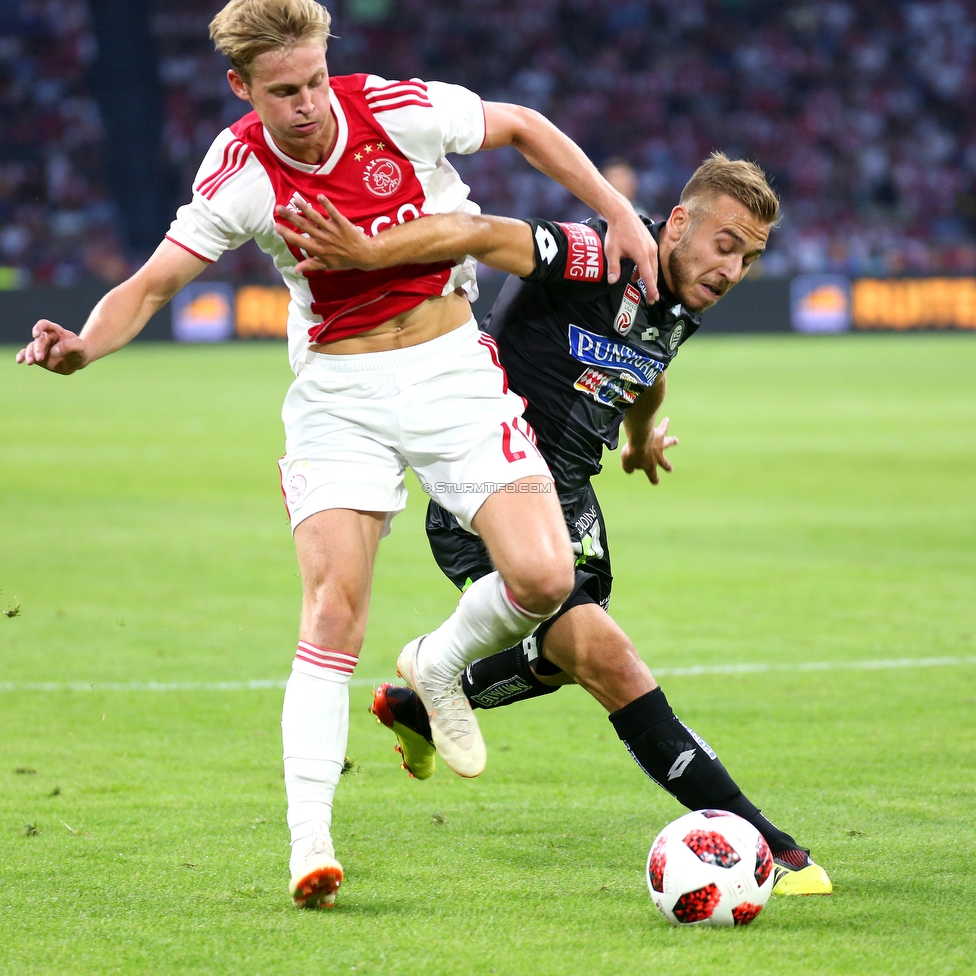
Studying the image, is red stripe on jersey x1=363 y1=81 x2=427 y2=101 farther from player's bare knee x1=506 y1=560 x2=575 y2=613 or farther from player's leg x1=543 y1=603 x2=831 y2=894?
player's leg x1=543 y1=603 x2=831 y2=894

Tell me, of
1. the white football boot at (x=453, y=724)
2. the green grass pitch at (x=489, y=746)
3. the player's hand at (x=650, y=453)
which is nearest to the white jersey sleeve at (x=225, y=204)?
the white football boot at (x=453, y=724)

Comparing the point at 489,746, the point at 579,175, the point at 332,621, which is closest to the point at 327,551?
the point at 332,621

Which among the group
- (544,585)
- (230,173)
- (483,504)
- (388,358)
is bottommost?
(544,585)

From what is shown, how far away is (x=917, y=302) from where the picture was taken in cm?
2866

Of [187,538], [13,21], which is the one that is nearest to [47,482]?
[187,538]

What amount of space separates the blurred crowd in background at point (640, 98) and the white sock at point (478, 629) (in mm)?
26633

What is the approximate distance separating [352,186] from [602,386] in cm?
100

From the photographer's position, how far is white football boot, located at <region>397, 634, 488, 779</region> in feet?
13.7

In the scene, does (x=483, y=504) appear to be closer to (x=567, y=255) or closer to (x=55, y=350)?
(x=567, y=255)

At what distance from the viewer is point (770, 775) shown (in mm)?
5070

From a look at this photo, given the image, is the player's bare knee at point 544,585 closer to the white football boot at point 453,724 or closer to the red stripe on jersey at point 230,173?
the white football boot at point 453,724

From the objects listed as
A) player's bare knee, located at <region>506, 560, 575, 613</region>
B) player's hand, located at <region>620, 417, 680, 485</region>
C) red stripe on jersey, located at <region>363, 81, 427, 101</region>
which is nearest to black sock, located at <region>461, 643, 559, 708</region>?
player's bare knee, located at <region>506, 560, 575, 613</region>

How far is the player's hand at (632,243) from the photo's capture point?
416cm

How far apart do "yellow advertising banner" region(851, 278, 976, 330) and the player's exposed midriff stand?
25.5 m
